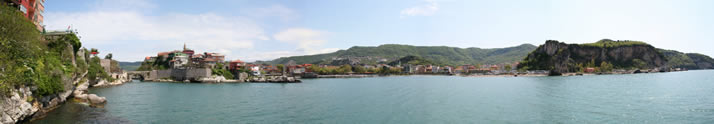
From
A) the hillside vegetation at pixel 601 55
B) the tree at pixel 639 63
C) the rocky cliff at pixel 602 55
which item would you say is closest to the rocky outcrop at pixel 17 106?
the hillside vegetation at pixel 601 55

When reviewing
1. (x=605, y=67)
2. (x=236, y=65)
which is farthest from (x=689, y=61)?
(x=236, y=65)

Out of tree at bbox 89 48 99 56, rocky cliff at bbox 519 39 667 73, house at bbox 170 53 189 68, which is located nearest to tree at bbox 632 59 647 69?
rocky cliff at bbox 519 39 667 73

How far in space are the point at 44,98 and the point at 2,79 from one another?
660cm

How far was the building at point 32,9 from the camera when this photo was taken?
24289 millimetres

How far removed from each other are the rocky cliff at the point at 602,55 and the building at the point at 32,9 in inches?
5610

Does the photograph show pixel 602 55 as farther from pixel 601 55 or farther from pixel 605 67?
pixel 605 67

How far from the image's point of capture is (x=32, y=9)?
27094 mm

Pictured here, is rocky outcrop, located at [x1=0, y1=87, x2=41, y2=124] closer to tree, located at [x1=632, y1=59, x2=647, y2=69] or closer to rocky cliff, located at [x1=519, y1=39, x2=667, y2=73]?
rocky cliff, located at [x1=519, y1=39, x2=667, y2=73]

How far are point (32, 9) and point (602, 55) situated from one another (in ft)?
556

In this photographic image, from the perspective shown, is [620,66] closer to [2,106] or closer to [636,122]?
[636,122]

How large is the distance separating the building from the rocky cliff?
14250 cm

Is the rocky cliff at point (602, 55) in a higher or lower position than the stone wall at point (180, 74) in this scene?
higher

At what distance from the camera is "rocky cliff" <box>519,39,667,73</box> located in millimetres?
135375

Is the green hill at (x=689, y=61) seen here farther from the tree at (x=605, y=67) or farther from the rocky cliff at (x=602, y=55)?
the tree at (x=605, y=67)
